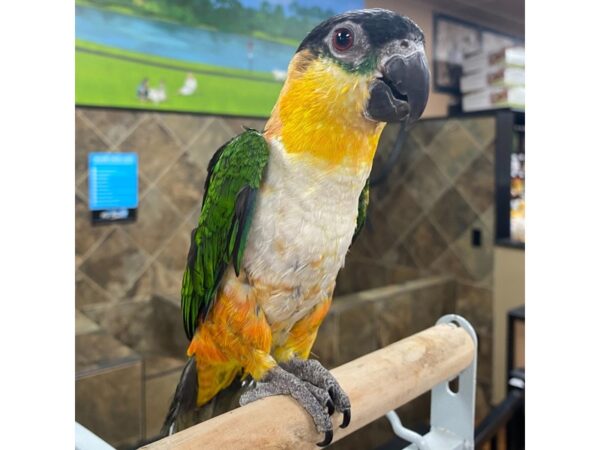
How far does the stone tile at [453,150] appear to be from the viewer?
5.07 ft

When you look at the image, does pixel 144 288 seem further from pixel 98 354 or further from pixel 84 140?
pixel 84 140

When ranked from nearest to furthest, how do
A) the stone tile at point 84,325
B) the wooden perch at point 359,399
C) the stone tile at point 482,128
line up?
the wooden perch at point 359,399, the stone tile at point 84,325, the stone tile at point 482,128

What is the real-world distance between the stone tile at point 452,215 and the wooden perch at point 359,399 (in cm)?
85

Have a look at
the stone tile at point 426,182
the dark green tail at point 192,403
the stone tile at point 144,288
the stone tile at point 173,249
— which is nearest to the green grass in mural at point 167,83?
the stone tile at point 173,249

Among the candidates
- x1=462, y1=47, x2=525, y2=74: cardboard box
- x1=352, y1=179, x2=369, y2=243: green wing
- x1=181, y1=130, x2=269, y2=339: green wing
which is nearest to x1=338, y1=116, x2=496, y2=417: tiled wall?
x1=462, y1=47, x2=525, y2=74: cardboard box

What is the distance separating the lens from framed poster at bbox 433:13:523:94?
3.34 feet

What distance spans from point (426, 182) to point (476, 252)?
29 cm

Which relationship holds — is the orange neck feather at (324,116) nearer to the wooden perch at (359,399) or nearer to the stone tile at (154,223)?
the wooden perch at (359,399)

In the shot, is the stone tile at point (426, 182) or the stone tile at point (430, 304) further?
the stone tile at point (426, 182)
